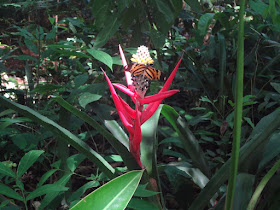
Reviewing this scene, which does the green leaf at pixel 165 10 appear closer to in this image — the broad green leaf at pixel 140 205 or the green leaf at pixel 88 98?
the green leaf at pixel 88 98

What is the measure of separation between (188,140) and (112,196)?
1.67 ft

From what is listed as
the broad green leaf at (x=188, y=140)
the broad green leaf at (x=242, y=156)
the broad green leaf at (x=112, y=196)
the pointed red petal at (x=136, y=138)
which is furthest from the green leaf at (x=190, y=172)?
the broad green leaf at (x=112, y=196)

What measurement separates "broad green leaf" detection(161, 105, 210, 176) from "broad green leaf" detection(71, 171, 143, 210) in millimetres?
423

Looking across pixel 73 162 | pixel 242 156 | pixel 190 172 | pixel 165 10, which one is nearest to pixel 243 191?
pixel 242 156

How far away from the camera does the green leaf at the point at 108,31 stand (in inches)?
40.4

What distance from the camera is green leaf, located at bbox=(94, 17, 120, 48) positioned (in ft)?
3.36

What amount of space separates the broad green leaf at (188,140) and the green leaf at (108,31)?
314mm

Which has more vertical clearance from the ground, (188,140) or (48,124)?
(48,124)

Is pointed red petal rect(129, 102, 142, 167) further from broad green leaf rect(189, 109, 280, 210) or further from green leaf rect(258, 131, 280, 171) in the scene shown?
green leaf rect(258, 131, 280, 171)

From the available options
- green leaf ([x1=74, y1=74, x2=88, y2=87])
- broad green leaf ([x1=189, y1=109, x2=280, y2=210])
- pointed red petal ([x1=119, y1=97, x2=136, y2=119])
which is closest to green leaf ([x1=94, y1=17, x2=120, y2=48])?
green leaf ([x1=74, y1=74, x2=88, y2=87])

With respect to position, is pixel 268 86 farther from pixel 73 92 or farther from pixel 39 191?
pixel 39 191

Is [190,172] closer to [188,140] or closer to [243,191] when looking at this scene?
[188,140]

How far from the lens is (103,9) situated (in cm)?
104

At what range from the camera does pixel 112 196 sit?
0.48 metres
